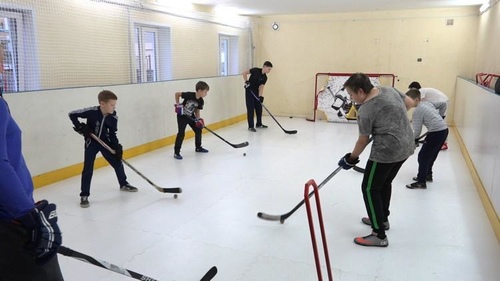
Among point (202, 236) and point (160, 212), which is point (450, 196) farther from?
point (160, 212)

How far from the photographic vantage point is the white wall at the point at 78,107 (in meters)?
3.83

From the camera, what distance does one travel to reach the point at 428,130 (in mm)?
3803

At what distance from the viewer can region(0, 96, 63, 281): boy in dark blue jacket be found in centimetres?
111

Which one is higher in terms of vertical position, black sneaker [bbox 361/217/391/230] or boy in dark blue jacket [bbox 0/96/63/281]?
boy in dark blue jacket [bbox 0/96/63/281]

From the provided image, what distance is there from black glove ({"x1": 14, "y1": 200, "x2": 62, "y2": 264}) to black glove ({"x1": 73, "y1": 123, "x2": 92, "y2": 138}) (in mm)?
2230

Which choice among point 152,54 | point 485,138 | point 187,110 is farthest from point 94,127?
point 485,138

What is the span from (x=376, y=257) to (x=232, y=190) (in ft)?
5.44

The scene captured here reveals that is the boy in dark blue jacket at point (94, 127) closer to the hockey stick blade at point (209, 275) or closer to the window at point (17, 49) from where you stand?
the window at point (17, 49)

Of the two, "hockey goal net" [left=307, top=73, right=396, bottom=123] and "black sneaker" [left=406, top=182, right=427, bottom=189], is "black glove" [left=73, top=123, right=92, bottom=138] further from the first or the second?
"hockey goal net" [left=307, top=73, right=396, bottom=123]

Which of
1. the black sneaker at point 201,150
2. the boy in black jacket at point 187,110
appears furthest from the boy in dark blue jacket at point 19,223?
the black sneaker at point 201,150

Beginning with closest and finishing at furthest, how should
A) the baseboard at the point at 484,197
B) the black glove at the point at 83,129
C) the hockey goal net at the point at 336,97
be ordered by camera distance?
the baseboard at the point at 484,197 < the black glove at the point at 83,129 < the hockey goal net at the point at 336,97

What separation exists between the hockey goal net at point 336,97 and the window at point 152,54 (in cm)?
359

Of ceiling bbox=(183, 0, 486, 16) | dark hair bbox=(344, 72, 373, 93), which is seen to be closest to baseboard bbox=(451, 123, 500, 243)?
dark hair bbox=(344, 72, 373, 93)

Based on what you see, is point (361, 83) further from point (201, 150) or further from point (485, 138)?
point (201, 150)
